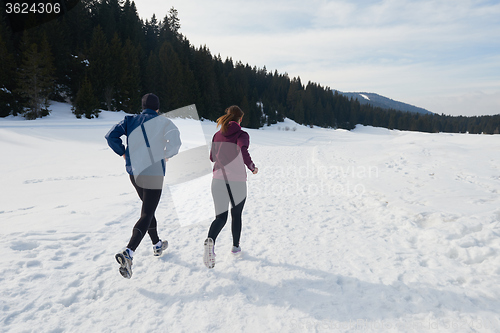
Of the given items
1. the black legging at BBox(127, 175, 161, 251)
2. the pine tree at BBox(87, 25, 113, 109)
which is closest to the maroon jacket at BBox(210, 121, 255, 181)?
the black legging at BBox(127, 175, 161, 251)

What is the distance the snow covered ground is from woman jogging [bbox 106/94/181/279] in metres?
0.78

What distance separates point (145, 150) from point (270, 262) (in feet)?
7.10

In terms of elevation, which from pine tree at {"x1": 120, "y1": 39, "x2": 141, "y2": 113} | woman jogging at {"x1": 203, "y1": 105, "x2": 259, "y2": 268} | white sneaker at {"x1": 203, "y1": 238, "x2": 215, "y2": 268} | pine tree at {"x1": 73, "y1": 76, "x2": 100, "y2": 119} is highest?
pine tree at {"x1": 120, "y1": 39, "x2": 141, "y2": 113}

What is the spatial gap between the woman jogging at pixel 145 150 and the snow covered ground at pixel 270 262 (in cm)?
78

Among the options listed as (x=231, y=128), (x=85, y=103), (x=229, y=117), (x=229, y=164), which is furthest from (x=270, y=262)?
(x=85, y=103)

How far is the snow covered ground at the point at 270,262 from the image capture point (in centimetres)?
242

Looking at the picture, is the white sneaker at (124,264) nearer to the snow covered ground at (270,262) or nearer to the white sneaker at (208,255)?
the snow covered ground at (270,262)

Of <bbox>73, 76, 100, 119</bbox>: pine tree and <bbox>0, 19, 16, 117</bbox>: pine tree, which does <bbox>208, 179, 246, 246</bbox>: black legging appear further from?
<bbox>0, 19, 16, 117</bbox>: pine tree

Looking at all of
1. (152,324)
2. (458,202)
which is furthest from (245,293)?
(458,202)

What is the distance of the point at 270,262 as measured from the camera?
348 cm

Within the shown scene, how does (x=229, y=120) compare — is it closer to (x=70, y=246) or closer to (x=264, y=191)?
(x=70, y=246)

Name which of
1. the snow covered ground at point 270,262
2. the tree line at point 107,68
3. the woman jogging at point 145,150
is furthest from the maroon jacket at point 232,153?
the tree line at point 107,68

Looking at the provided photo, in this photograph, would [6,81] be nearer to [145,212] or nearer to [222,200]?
[145,212]

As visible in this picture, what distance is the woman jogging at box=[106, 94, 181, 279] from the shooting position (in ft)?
9.92
